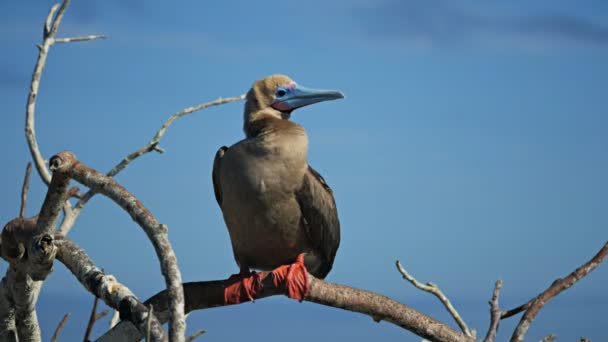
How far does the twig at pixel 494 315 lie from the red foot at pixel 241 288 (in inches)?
63.2

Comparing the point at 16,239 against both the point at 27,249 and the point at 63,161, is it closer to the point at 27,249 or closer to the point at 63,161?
the point at 27,249

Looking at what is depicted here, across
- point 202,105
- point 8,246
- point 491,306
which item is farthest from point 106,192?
point 202,105

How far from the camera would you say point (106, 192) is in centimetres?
448

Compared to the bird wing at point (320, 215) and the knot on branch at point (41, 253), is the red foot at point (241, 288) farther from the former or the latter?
the knot on branch at point (41, 253)

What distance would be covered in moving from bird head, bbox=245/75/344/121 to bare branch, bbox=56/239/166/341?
1.95 metres

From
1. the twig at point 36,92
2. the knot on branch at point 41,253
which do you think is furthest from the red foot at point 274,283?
Answer: the twig at point 36,92

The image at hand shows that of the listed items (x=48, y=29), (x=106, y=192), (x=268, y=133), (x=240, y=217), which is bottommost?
(x=106, y=192)

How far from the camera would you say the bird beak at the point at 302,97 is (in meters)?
6.62

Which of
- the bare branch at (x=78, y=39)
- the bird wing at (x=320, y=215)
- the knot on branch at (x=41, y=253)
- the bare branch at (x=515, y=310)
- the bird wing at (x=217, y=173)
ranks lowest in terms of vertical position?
the bare branch at (x=515, y=310)

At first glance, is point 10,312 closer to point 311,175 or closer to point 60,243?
point 60,243

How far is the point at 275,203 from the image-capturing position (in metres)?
5.99

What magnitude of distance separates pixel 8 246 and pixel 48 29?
143 inches

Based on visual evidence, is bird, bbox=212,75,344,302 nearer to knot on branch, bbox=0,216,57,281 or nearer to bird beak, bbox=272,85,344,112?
bird beak, bbox=272,85,344,112

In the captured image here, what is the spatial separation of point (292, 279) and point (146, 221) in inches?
69.5
